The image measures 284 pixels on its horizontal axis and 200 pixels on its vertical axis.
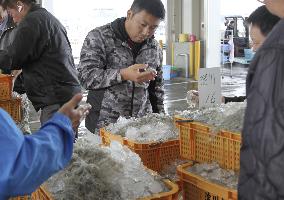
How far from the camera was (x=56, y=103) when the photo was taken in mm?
2904

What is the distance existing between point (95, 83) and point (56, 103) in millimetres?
655

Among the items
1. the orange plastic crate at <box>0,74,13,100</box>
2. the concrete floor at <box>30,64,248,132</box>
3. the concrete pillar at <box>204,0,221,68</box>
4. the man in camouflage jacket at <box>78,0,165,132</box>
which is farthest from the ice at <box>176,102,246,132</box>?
the concrete pillar at <box>204,0,221,68</box>

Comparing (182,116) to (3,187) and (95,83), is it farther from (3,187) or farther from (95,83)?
(3,187)

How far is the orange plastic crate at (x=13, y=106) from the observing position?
3.05m

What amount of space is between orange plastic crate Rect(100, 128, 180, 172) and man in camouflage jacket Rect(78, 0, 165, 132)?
0.44m

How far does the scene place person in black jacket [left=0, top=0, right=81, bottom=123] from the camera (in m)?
2.74

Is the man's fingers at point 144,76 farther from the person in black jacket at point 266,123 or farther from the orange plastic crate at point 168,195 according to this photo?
the person in black jacket at point 266,123

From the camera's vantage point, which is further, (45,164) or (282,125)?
(45,164)

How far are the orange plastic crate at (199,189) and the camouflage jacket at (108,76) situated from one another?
0.83 m

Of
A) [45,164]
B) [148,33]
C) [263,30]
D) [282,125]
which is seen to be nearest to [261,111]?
[282,125]

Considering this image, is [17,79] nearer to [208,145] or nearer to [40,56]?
[40,56]

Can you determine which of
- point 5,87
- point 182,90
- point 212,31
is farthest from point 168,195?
point 212,31

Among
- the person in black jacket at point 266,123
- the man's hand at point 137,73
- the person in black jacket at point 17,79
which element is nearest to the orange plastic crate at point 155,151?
the man's hand at point 137,73

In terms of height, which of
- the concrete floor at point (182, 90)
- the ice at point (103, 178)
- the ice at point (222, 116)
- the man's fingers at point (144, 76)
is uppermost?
the man's fingers at point (144, 76)
